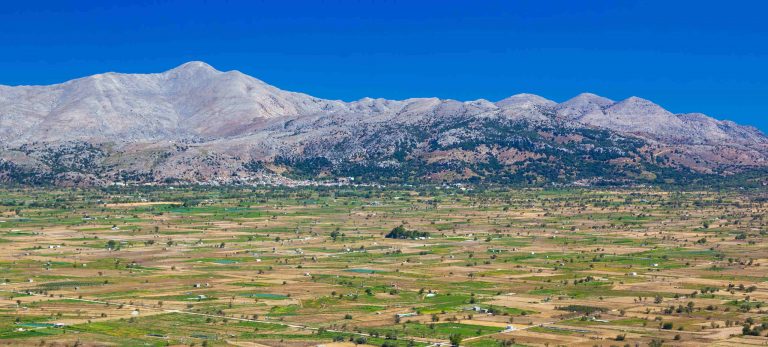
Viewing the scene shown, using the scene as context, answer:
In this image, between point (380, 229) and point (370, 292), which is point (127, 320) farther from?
point (380, 229)

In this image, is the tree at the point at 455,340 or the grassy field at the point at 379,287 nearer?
the tree at the point at 455,340

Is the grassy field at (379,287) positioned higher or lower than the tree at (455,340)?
higher

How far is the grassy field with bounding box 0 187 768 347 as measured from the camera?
83.9 metres

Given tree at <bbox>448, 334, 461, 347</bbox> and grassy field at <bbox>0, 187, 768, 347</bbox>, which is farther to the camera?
grassy field at <bbox>0, 187, 768, 347</bbox>

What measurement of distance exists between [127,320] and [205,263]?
161 feet

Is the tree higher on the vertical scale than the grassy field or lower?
lower

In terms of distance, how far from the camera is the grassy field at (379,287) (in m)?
83.9

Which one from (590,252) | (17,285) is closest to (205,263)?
(17,285)

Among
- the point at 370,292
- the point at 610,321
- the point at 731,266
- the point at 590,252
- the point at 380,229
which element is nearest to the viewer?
the point at 610,321

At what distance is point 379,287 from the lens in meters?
114

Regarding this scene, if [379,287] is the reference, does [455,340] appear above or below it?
below

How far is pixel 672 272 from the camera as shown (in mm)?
129125

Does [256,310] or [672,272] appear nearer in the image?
[256,310]

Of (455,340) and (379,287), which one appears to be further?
(379,287)
